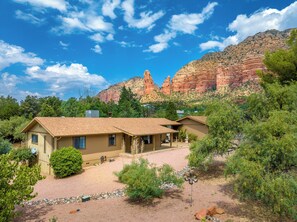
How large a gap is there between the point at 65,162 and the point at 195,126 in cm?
2078

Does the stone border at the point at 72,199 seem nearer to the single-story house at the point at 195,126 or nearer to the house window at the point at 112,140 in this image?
the house window at the point at 112,140

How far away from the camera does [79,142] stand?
20.1 metres

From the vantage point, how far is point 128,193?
1106 cm

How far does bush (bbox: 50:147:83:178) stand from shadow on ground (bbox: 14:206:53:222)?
211 inches

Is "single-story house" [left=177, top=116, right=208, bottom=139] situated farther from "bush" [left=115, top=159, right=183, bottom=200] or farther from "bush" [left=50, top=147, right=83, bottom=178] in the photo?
"bush" [left=115, top=159, right=183, bottom=200]

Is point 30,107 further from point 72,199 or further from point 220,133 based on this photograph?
point 220,133

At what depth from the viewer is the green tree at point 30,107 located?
46575 mm

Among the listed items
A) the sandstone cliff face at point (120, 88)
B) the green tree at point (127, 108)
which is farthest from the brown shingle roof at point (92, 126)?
the sandstone cliff face at point (120, 88)

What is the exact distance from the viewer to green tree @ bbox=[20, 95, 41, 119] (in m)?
46.6

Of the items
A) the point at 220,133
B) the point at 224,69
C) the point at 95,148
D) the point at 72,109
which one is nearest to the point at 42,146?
the point at 95,148

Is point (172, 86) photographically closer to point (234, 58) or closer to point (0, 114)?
point (234, 58)

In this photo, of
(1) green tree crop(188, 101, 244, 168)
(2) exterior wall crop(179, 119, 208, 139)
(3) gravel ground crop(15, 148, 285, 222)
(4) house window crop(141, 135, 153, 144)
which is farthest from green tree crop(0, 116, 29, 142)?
(1) green tree crop(188, 101, 244, 168)

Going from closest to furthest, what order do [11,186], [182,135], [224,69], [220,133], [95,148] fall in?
[11,186]
[220,133]
[95,148]
[182,135]
[224,69]

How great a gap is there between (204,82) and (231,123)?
376ft
